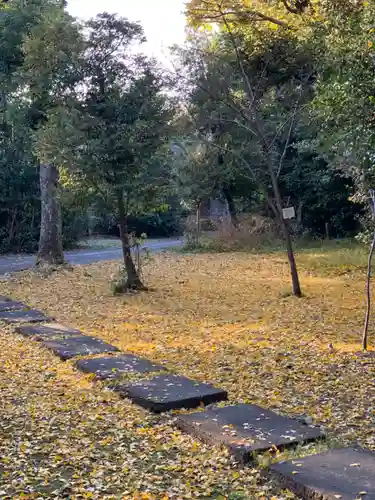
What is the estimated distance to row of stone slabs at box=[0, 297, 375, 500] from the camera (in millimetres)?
2871

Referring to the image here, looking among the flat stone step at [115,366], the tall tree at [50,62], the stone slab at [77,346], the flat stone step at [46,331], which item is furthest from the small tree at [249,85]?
the flat stone step at [115,366]

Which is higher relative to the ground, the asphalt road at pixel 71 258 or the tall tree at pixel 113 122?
the tall tree at pixel 113 122

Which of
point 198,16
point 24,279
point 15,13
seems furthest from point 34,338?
point 15,13

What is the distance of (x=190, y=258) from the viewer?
58.0 ft

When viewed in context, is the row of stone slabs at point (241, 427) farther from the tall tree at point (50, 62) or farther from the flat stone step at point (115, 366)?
the tall tree at point (50, 62)

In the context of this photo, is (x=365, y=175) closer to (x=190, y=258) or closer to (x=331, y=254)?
(x=331, y=254)

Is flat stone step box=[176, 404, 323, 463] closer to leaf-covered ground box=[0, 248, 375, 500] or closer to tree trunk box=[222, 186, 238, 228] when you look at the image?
leaf-covered ground box=[0, 248, 375, 500]

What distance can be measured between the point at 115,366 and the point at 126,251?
5.13 m

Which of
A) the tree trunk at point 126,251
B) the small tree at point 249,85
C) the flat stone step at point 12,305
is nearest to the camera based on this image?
the flat stone step at point 12,305

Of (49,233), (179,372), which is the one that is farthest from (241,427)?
(49,233)

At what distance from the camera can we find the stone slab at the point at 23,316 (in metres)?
7.76

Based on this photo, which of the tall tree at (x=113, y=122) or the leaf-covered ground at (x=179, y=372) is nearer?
the leaf-covered ground at (x=179, y=372)

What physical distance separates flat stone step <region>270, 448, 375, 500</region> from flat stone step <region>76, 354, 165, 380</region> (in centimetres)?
224

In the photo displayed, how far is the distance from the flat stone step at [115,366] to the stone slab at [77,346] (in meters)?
0.31
